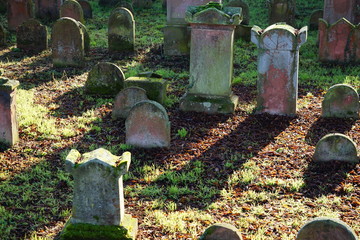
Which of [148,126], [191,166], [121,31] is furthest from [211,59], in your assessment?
[121,31]

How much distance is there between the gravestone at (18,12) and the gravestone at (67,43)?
4.37 meters

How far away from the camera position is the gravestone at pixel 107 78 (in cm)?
1048

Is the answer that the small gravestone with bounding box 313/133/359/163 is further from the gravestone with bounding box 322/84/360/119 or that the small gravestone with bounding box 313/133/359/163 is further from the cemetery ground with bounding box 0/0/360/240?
the gravestone with bounding box 322/84/360/119

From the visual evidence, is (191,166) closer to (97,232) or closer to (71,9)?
(97,232)

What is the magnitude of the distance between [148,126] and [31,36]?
23.5 ft

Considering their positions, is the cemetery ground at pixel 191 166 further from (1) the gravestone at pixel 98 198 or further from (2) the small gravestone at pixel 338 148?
(1) the gravestone at pixel 98 198

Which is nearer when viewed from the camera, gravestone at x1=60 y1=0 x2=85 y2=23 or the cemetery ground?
the cemetery ground

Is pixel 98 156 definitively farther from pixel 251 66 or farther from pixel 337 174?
pixel 251 66

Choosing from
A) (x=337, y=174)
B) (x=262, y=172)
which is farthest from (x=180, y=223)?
(x=337, y=174)

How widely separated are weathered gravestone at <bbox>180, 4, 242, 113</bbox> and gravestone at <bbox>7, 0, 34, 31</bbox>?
8401mm

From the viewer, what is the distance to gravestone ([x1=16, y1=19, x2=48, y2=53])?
1388 cm

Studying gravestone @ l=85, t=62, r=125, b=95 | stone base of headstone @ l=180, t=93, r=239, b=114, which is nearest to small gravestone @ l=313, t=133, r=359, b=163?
stone base of headstone @ l=180, t=93, r=239, b=114

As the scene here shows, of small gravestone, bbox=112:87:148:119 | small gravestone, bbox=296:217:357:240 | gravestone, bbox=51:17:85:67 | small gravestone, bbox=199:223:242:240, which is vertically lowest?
small gravestone, bbox=199:223:242:240

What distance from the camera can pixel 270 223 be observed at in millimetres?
5984
